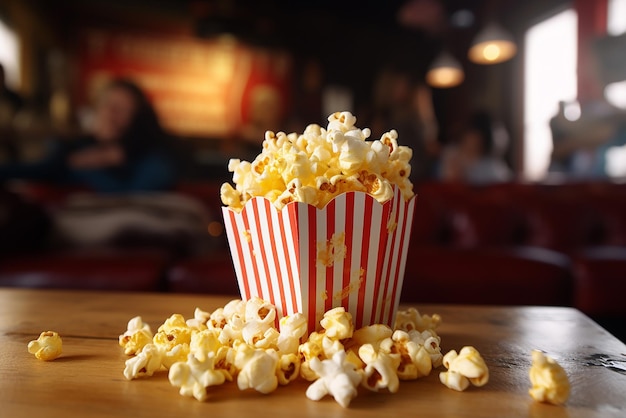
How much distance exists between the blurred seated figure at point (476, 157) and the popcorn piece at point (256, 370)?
3.77 m

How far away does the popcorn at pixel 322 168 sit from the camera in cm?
52

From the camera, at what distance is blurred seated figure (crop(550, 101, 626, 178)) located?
3617 millimetres

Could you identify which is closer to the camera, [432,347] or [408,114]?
[432,347]

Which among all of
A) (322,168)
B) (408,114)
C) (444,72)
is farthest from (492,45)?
(322,168)

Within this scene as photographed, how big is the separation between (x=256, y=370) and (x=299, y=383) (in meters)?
0.06

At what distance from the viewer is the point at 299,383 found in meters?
0.49

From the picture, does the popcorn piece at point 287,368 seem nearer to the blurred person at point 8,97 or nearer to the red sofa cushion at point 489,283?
the red sofa cushion at point 489,283

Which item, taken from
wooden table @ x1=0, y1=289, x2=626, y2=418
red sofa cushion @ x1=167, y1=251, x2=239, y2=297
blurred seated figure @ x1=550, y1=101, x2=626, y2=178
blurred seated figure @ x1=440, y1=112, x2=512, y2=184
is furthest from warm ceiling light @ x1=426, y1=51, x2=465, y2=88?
wooden table @ x1=0, y1=289, x2=626, y2=418

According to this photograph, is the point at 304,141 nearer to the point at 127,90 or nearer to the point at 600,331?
the point at 600,331

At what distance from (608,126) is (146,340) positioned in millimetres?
3975

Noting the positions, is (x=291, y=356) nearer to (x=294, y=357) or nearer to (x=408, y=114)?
(x=294, y=357)

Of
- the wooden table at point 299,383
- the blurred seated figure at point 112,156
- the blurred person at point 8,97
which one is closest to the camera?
the wooden table at point 299,383

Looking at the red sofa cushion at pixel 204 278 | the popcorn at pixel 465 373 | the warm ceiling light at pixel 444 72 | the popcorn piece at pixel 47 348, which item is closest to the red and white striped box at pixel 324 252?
the popcorn at pixel 465 373

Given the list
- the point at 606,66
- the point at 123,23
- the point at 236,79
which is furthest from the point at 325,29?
the point at 606,66
